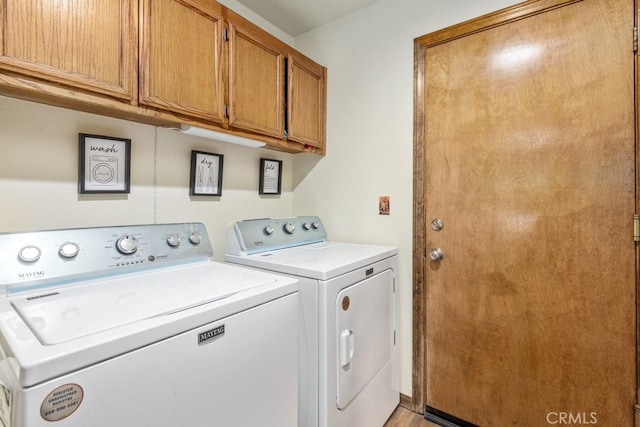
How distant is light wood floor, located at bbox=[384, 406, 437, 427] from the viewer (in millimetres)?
1749

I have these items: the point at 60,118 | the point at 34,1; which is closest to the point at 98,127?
the point at 60,118

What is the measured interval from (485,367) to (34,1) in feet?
8.00

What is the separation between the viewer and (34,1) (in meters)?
1.00

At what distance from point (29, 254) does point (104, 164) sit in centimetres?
57

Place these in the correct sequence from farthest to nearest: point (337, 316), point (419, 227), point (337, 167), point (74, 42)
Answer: point (337, 167)
point (419, 227)
point (337, 316)
point (74, 42)

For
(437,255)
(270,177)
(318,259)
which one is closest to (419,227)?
(437,255)

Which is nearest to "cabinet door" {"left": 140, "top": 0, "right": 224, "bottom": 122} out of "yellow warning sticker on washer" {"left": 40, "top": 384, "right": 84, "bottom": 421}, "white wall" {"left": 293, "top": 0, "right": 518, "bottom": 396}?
"white wall" {"left": 293, "top": 0, "right": 518, "bottom": 396}

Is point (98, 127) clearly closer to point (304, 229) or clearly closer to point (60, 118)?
point (60, 118)

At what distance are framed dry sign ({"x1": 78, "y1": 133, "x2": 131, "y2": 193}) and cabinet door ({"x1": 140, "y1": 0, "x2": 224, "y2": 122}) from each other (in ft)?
1.11

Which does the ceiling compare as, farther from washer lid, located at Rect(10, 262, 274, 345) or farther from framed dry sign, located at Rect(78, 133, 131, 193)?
washer lid, located at Rect(10, 262, 274, 345)

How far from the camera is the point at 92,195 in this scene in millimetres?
1402

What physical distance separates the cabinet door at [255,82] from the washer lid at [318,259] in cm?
70

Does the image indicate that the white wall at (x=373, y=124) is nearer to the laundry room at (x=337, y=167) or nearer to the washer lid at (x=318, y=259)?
the laundry room at (x=337, y=167)

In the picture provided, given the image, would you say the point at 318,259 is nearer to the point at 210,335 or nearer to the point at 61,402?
the point at 210,335
